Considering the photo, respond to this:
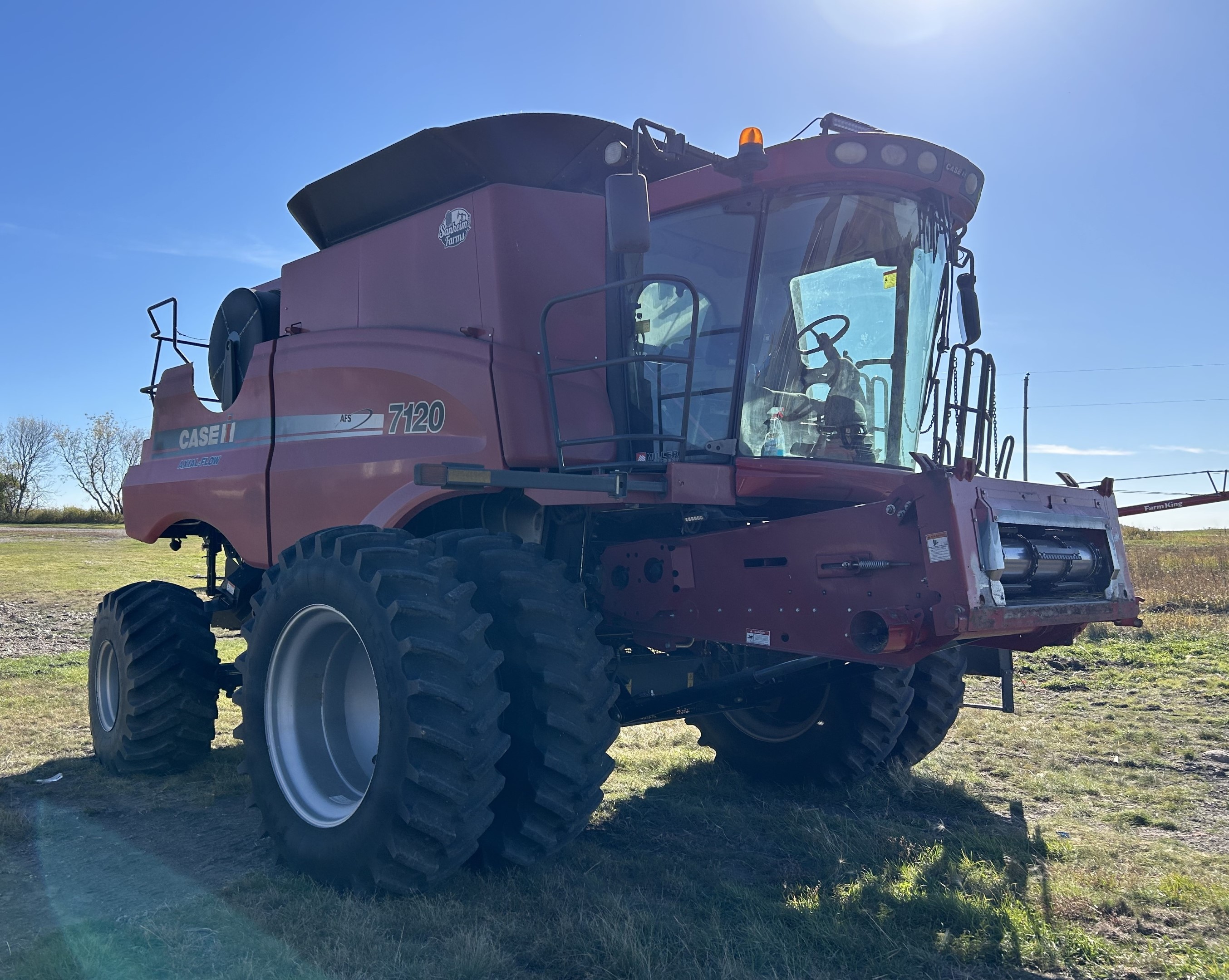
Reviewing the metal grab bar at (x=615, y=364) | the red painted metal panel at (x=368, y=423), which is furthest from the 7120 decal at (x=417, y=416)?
the metal grab bar at (x=615, y=364)

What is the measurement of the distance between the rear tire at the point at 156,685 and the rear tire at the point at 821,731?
125 inches

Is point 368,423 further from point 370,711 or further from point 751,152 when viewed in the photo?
point 751,152

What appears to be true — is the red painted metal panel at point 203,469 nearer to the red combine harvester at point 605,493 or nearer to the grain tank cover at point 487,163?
the red combine harvester at point 605,493

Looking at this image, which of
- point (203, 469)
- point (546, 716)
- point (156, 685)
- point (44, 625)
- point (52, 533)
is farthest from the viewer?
point (52, 533)

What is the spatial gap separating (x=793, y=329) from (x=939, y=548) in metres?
1.30

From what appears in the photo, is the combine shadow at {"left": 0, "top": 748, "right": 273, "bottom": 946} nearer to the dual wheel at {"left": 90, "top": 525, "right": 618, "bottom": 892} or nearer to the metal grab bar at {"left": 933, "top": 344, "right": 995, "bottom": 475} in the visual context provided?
the dual wheel at {"left": 90, "top": 525, "right": 618, "bottom": 892}

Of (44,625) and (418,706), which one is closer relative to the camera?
(418,706)

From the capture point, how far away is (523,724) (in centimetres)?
397

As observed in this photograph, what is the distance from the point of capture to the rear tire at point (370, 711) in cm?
372

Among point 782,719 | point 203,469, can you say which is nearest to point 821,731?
point 782,719

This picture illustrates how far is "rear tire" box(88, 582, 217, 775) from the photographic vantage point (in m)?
6.19

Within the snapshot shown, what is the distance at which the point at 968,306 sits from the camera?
5.11m

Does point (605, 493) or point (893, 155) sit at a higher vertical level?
point (893, 155)

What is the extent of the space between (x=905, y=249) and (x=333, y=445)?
3.11m
